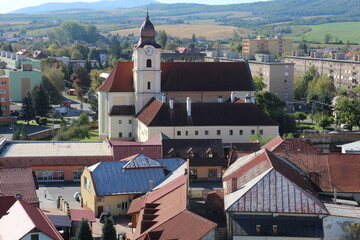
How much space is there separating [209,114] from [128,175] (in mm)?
16419

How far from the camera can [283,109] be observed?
71000mm

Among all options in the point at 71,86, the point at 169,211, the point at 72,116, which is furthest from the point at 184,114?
the point at 71,86

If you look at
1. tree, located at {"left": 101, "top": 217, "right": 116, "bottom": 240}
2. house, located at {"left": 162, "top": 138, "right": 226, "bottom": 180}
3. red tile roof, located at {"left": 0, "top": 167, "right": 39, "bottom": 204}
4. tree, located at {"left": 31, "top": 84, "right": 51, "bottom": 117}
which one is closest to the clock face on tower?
house, located at {"left": 162, "top": 138, "right": 226, "bottom": 180}

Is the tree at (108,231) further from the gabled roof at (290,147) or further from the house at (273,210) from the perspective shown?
the gabled roof at (290,147)

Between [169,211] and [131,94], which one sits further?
[131,94]

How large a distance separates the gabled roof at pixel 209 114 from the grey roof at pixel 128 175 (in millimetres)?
12912

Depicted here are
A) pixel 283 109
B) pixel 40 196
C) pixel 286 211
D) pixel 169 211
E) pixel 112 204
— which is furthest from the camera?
pixel 283 109

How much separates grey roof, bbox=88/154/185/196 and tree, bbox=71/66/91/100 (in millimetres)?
60739

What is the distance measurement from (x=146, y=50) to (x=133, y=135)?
694 centimetres

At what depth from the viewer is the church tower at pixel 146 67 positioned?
63.2 m

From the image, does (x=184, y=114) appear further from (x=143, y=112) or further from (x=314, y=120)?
(x=314, y=120)

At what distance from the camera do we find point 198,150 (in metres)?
49.4

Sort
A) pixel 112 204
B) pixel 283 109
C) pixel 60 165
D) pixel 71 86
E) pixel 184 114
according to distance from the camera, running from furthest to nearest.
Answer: pixel 71 86 → pixel 283 109 → pixel 184 114 → pixel 60 165 → pixel 112 204

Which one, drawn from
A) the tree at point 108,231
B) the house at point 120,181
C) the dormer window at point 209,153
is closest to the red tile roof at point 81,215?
the house at point 120,181
